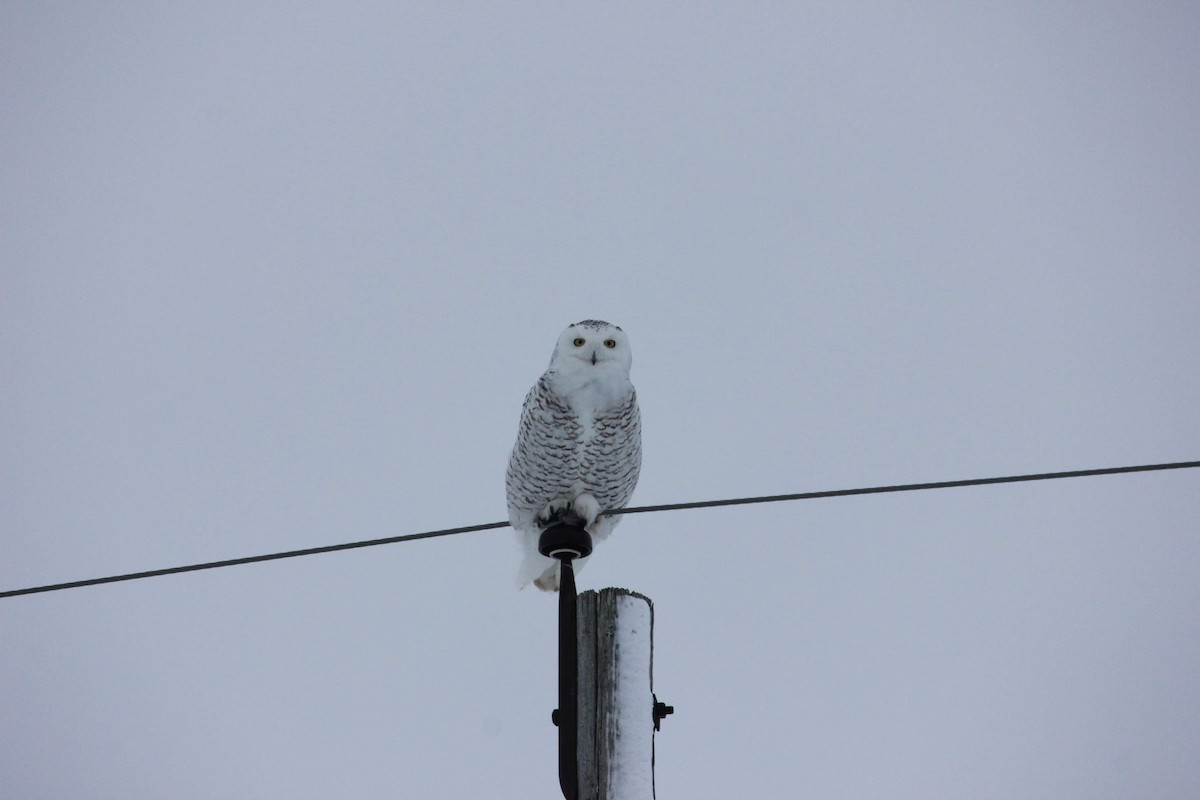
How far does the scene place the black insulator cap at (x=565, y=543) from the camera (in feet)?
11.3

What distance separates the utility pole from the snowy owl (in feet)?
5.89

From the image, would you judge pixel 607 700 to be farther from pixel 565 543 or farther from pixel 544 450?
pixel 544 450

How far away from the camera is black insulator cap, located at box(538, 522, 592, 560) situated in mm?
3449

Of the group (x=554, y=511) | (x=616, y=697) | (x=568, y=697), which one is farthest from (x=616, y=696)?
(x=554, y=511)

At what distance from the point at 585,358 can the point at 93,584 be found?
2.24 m

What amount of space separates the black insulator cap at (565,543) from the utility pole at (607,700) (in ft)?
2.10

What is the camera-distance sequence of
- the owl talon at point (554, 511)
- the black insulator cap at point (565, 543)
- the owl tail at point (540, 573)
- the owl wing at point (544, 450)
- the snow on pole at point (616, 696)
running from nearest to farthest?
the snow on pole at point (616, 696) < the black insulator cap at point (565, 543) < the owl wing at point (544, 450) < the owl talon at point (554, 511) < the owl tail at point (540, 573)

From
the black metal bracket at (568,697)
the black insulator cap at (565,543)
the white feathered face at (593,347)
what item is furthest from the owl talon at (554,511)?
the black metal bracket at (568,697)

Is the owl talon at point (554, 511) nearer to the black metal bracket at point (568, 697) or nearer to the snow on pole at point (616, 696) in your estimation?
the black metal bracket at point (568, 697)

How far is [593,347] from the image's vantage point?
458 cm

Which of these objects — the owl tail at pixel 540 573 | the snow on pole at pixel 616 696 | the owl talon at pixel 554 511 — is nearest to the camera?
the snow on pole at pixel 616 696

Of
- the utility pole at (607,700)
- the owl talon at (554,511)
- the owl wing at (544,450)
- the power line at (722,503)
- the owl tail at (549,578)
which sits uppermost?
the owl wing at (544,450)

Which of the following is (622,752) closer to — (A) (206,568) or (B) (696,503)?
(B) (696,503)

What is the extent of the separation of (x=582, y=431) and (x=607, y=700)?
78.7 inches
